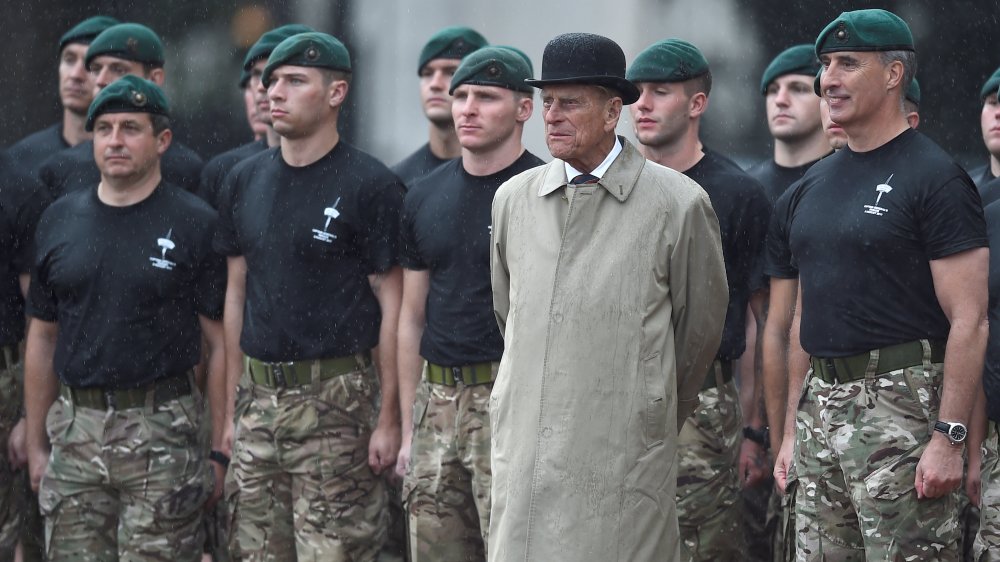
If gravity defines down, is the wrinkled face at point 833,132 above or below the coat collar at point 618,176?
above

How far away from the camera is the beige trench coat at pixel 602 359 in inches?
175

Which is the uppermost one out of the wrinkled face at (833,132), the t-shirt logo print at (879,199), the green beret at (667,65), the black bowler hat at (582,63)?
the green beret at (667,65)

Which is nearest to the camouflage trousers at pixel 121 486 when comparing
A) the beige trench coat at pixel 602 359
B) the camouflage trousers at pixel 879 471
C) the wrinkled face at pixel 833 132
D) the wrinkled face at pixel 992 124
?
the beige trench coat at pixel 602 359

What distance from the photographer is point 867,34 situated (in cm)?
509

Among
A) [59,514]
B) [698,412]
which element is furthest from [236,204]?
[698,412]

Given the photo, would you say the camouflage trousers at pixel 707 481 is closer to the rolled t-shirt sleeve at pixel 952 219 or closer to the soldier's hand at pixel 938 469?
the soldier's hand at pixel 938 469

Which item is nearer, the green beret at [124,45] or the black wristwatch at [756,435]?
the black wristwatch at [756,435]

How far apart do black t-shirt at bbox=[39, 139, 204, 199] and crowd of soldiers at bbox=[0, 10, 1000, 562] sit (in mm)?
21

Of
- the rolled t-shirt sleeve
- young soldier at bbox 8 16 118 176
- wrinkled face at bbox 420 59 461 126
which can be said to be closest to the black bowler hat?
the rolled t-shirt sleeve

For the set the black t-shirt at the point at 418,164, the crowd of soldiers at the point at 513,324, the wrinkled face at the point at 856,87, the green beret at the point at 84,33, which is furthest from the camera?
the green beret at the point at 84,33

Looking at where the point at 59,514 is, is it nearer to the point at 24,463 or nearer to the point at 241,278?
the point at 24,463

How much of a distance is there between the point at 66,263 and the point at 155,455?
836 mm

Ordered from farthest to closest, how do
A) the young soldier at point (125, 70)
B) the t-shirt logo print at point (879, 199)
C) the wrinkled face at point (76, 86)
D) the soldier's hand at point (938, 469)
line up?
the wrinkled face at point (76, 86) < the young soldier at point (125, 70) < the t-shirt logo print at point (879, 199) < the soldier's hand at point (938, 469)

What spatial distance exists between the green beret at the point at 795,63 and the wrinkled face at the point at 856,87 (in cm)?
190
